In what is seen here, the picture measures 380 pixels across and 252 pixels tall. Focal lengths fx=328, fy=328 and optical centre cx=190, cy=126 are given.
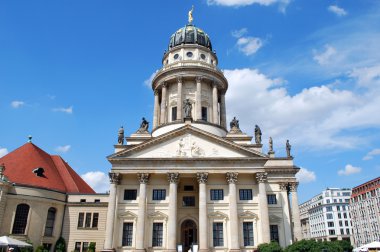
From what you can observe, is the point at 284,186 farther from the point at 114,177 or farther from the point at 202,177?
the point at 114,177

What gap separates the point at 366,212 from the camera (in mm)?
83875

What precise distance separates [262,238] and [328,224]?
8018cm

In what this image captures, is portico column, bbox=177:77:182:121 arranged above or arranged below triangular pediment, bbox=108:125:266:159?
above

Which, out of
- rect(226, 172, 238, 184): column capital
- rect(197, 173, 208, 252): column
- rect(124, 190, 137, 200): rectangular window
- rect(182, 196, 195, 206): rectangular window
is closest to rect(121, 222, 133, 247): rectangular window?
rect(124, 190, 137, 200): rectangular window

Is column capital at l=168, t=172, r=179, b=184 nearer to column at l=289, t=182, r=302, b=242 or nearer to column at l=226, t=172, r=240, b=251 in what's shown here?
column at l=226, t=172, r=240, b=251

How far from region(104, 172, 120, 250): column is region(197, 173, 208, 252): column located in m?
9.62

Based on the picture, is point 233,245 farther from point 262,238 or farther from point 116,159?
point 116,159

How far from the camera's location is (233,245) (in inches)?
1390

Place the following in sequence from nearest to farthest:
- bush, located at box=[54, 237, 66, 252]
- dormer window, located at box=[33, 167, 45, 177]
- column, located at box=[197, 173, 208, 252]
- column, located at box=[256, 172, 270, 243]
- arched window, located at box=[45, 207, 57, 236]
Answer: column, located at box=[197, 173, 208, 252], column, located at box=[256, 172, 270, 243], bush, located at box=[54, 237, 66, 252], arched window, located at box=[45, 207, 57, 236], dormer window, located at box=[33, 167, 45, 177]

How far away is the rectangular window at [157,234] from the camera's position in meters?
37.3

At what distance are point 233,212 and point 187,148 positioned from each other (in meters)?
A: 9.03

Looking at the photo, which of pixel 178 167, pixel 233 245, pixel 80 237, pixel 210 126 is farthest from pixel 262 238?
pixel 80 237

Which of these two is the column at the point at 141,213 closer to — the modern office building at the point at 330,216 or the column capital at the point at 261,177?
the column capital at the point at 261,177

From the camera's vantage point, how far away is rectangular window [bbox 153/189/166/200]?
39022 millimetres
